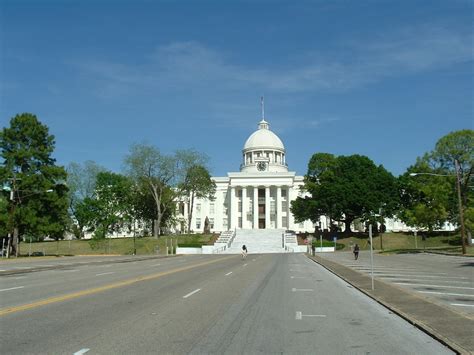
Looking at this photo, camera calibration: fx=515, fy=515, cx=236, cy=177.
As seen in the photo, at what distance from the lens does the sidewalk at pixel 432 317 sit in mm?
9047

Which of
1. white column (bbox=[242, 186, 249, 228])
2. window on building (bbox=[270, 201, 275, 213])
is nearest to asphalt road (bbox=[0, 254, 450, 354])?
white column (bbox=[242, 186, 249, 228])

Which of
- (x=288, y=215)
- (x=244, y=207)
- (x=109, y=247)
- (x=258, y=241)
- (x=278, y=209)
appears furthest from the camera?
(x=244, y=207)

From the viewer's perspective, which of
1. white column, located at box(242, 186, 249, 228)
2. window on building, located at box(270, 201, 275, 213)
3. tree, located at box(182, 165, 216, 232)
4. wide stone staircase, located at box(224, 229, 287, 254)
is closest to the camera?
wide stone staircase, located at box(224, 229, 287, 254)

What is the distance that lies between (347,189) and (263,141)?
54.5m

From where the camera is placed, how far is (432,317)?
1162 cm

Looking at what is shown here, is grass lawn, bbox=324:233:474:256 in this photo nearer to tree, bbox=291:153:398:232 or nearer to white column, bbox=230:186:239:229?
tree, bbox=291:153:398:232

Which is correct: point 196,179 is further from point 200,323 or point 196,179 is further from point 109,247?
point 200,323

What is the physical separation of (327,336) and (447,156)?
6501 cm

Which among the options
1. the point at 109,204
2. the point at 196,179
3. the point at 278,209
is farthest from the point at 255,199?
the point at 109,204

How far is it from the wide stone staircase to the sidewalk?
204 feet

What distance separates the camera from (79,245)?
89062 mm

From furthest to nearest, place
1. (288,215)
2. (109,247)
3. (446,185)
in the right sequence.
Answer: (288,215)
(109,247)
(446,185)

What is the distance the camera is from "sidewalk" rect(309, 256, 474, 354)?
9047mm

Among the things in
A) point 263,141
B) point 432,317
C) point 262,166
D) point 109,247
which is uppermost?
point 263,141
